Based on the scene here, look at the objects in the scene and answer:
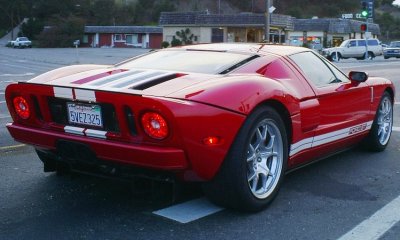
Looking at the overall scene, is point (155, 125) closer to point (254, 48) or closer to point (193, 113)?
point (193, 113)

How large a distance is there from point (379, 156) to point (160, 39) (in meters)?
74.8

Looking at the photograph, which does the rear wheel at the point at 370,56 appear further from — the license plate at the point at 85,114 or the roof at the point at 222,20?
the license plate at the point at 85,114

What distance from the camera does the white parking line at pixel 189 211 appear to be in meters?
3.79

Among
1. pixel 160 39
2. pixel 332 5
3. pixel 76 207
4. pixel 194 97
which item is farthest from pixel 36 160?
pixel 332 5

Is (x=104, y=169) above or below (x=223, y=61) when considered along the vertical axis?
below

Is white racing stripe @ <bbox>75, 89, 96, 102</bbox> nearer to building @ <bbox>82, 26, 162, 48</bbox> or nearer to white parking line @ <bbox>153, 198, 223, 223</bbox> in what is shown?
white parking line @ <bbox>153, 198, 223, 223</bbox>

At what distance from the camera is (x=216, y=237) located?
344 cm

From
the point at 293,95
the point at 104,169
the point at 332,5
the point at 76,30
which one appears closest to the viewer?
the point at 104,169

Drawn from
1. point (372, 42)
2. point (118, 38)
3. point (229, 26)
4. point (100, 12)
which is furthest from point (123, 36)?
point (372, 42)

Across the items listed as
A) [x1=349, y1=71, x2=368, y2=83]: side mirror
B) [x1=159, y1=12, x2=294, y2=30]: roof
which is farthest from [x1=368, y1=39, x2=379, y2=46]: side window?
[x1=349, y1=71, x2=368, y2=83]: side mirror

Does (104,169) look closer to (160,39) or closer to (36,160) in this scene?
(36,160)

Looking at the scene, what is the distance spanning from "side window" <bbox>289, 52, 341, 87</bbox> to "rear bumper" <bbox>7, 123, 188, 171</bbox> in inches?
71.0

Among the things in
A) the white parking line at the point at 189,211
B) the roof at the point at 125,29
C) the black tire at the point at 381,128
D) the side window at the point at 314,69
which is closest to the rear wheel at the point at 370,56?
the black tire at the point at 381,128

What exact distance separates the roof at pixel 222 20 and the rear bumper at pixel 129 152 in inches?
2164
